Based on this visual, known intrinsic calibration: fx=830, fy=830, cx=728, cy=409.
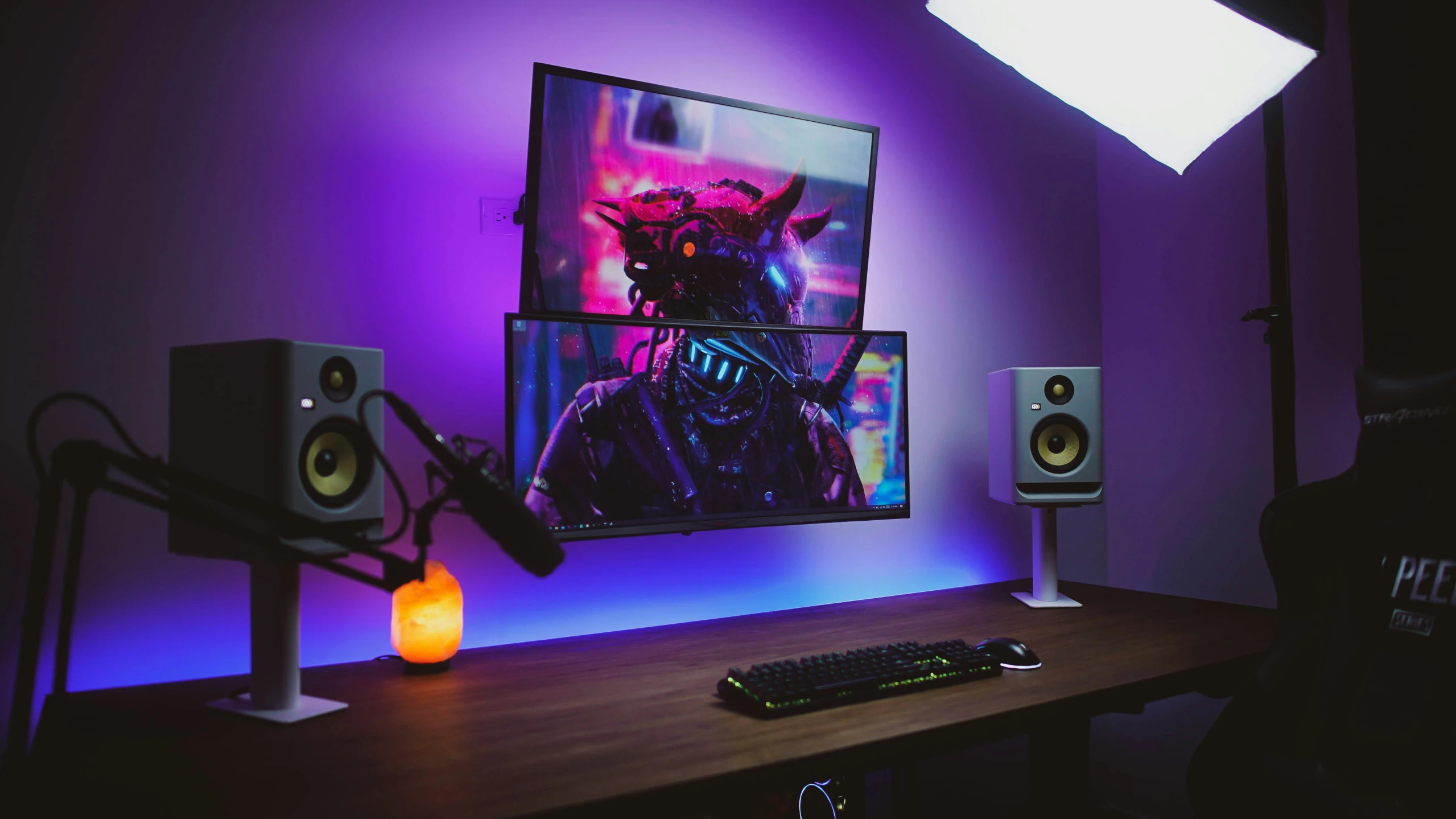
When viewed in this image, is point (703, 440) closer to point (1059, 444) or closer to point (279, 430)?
point (279, 430)

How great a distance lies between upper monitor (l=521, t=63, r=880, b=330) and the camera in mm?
1514

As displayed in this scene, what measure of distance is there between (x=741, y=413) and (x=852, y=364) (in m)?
0.26

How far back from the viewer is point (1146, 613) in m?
1.66

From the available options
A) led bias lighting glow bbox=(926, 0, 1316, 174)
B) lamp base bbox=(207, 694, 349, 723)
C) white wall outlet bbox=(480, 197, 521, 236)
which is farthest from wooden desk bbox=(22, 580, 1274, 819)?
A: led bias lighting glow bbox=(926, 0, 1316, 174)

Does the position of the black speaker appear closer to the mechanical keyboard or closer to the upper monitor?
the upper monitor

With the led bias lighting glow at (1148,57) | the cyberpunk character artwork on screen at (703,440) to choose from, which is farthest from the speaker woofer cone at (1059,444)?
the led bias lighting glow at (1148,57)

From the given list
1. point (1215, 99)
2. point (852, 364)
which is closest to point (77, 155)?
point (852, 364)

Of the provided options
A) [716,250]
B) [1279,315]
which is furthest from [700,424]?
[1279,315]

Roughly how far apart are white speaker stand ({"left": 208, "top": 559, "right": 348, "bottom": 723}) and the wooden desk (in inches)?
1.3

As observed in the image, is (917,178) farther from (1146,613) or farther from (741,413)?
(1146,613)

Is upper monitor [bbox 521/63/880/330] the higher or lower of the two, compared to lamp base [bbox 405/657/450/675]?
higher

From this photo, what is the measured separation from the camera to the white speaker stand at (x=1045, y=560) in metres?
A: 1.78

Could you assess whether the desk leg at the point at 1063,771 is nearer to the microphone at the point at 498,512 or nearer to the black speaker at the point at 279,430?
the microphone at the point at 498,512

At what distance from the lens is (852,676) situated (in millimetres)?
1139
